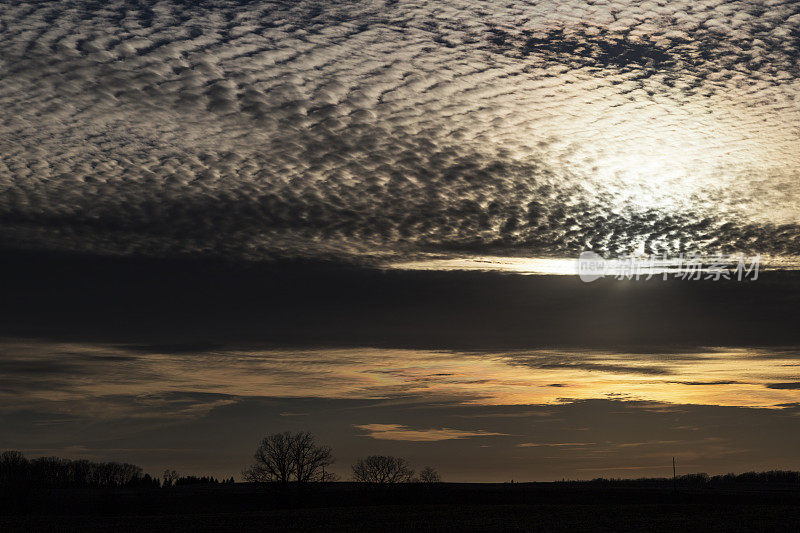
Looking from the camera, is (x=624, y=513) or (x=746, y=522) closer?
(x=746, y=522)

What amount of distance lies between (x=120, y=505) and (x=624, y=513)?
60.1 metres

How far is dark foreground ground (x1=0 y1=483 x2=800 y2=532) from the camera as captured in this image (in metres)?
66.4

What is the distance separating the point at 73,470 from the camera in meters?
189

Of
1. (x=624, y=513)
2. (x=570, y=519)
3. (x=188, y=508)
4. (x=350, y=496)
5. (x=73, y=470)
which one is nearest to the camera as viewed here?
(x=570, y=519)

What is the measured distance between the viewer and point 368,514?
8094 centimetres

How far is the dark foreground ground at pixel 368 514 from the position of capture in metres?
66.4

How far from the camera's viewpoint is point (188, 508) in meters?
102

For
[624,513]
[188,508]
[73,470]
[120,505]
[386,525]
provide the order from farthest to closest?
[73,470] → [188,508] → [120,505] → [624,513] → [386,525]

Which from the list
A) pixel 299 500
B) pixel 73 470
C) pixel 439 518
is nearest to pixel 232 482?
pixel 73 470

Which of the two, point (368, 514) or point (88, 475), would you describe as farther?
point (88, 475)

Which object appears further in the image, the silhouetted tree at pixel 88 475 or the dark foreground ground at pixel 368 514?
the silhouetted tree at pixel 88 475

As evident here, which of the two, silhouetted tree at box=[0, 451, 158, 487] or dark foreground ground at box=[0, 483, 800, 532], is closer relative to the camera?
dark foreground ground at box=[0, 483, 800, 532]

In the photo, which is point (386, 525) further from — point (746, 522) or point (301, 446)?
point (301, 446)

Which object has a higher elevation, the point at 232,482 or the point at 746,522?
the point at 746,522
